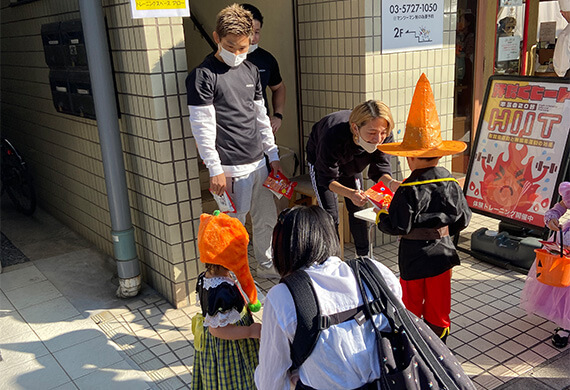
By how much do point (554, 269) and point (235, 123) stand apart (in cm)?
245

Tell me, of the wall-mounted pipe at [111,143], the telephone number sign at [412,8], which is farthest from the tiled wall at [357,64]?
the wall-mounted pipe at [111,143]

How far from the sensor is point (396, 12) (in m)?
4.91

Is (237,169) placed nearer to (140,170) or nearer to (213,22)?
(140,170)

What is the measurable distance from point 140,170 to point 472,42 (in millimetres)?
4555

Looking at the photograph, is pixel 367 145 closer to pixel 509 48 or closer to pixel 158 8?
pixel 158 8

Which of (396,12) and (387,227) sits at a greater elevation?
(396,12)

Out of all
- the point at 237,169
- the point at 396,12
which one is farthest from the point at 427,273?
the point at 396,12

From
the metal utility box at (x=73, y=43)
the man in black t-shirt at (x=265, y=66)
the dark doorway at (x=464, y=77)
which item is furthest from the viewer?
the dark doorway at (x=464, y=77)

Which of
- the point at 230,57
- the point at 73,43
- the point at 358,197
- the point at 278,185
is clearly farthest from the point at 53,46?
the point at 358,197

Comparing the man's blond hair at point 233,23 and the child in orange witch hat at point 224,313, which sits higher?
the man's blond hair at point 233,23

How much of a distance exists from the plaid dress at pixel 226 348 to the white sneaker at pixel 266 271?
201 centimetres

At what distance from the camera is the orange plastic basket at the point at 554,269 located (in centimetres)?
343

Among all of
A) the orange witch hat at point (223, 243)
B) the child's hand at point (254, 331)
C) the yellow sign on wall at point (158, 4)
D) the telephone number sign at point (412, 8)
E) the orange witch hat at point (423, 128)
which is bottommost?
the child's hand at point (254, 331)

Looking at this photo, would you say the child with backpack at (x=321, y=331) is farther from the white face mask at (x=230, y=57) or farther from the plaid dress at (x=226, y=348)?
the white face mask at (x=230, y=57)
